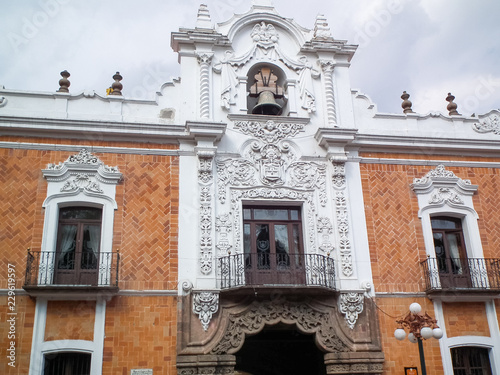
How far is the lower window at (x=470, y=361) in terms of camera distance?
1278cm

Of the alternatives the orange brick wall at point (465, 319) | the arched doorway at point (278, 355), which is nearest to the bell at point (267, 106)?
the arched doorway at point (278, 355)

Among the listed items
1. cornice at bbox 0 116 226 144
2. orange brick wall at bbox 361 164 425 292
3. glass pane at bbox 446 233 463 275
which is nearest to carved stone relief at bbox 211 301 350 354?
orange brick wall at bbox 361 164 425 292

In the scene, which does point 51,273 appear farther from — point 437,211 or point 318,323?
point 437,211

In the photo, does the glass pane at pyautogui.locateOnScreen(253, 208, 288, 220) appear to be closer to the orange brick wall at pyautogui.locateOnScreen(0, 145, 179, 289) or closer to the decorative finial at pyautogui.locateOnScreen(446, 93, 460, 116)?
the orange brick wall at pyautogui.locateOnScreen(0, 145, 179, 289)

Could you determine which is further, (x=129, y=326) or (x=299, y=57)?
(x=299, y=57)

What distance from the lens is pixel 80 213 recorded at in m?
12.9

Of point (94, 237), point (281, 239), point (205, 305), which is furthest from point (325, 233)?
point (94, 237)

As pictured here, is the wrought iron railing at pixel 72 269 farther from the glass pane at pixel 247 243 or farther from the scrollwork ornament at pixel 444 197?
the scrollwork ornament at pixel 444 197

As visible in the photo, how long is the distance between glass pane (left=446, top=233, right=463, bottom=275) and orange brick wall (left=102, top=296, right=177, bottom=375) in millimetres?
6860

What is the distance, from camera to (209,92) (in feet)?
46.5

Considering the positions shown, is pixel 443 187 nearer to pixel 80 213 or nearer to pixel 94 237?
pixel 94 237

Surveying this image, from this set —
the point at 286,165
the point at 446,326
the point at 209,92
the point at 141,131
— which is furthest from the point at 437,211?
the point at 141,131

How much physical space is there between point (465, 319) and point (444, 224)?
2.48 meters

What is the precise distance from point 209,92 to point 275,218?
360 centimetres
